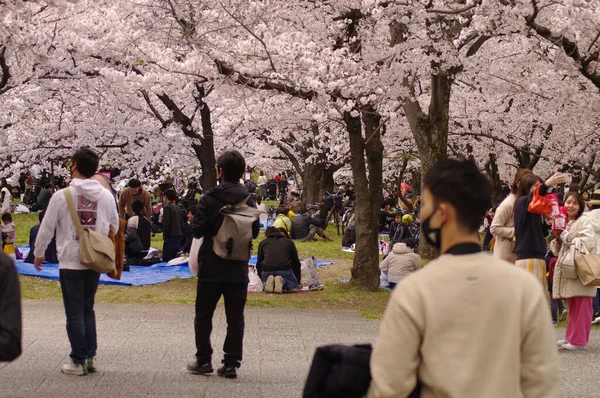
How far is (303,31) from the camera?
12.0m

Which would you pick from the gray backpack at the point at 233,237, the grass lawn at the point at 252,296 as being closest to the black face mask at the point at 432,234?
the gray backpack at the point at 233,237

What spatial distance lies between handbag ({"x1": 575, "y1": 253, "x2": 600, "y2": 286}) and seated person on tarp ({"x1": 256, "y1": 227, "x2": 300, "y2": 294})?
194 inches

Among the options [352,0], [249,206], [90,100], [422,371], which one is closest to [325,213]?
[90,100]

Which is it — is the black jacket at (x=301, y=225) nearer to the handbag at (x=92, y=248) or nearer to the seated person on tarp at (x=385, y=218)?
the seated person on tarp at (x=385, y=218)

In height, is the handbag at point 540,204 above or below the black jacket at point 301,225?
above

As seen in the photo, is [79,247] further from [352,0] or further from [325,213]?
[325,213]

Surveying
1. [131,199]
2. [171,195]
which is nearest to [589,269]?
[131,199]

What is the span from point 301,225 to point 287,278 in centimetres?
996

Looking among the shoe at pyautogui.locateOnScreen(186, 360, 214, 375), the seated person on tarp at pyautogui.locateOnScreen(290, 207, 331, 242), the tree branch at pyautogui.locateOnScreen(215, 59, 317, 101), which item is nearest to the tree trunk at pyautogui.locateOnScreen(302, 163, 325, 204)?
the seated person on tarp at pyautogui.locateOnScreen(290, 207, 331, 242)

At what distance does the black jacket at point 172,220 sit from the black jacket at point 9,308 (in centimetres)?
1251

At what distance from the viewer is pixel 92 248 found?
5.77 meters

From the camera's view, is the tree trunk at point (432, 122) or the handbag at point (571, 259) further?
the tree trunk at point (432, 122)

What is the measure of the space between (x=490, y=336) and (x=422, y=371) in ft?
0.77

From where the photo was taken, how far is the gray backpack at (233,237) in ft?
18.9
